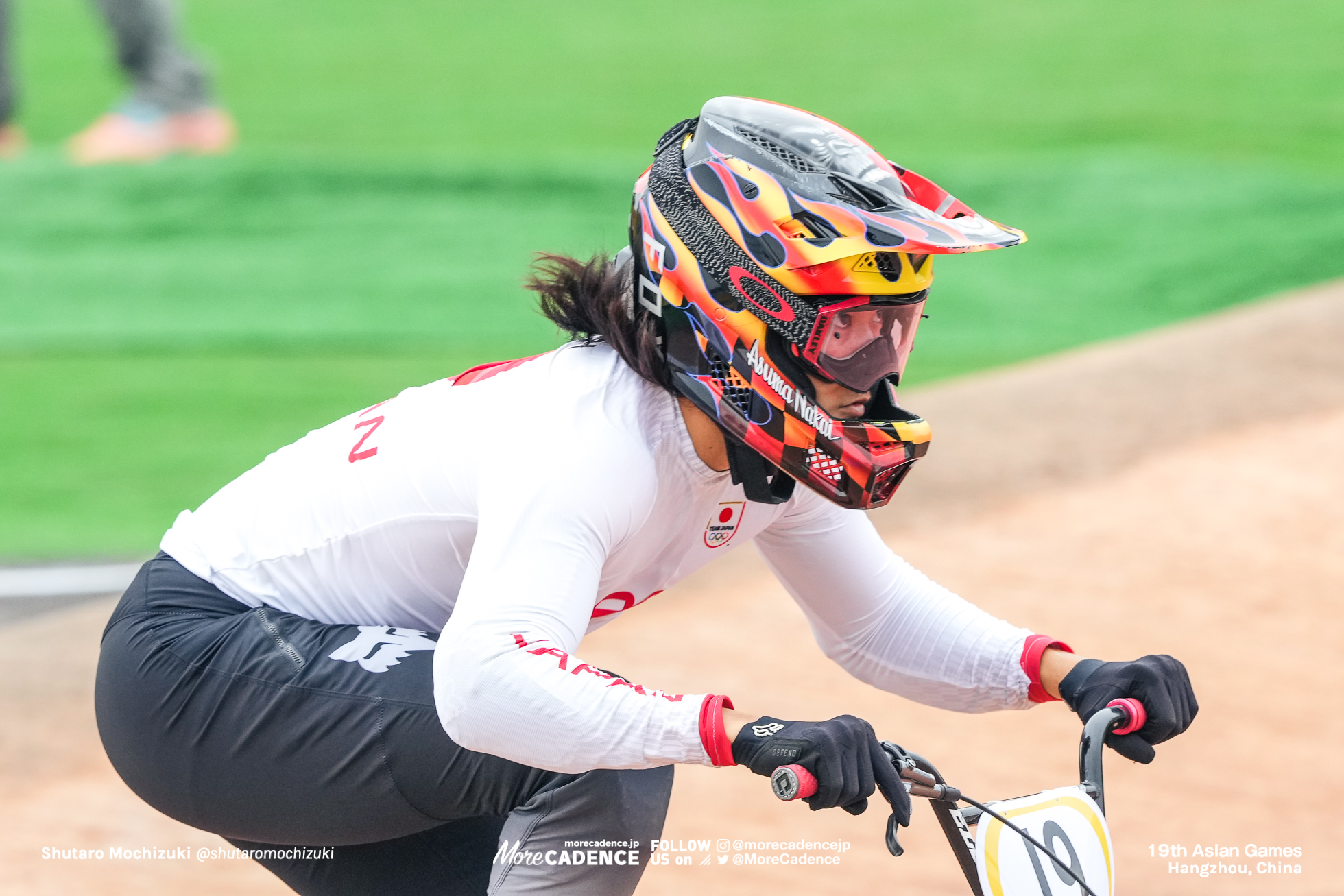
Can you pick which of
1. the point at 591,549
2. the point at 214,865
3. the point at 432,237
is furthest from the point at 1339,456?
the point at 432,237

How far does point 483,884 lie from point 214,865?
5.45 ft

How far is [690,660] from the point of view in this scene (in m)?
5.43

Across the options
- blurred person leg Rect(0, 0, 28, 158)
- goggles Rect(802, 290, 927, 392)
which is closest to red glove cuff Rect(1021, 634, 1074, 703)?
goggles Rect(802, 290, 927, 392)

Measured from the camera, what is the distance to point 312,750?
2.52 m

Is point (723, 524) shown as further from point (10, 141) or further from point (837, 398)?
point (10, 141)

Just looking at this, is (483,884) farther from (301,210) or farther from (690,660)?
(301,210)

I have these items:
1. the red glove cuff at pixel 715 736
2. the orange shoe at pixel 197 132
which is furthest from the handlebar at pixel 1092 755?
the orange shoe at pixel 197 132

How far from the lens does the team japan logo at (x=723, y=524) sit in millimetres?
2732

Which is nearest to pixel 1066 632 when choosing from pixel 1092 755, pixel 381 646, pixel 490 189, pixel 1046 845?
pixel 1092 755

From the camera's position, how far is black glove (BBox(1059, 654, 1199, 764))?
2643 mm

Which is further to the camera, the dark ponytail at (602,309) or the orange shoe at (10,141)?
Answer: the orange shoe at (10,141)

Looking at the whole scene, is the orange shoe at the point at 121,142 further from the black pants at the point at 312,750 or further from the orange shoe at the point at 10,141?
the black pants at the point at 312,750

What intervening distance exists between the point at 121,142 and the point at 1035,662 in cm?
1286

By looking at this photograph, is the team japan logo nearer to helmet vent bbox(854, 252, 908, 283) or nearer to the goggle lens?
the goggle lens
